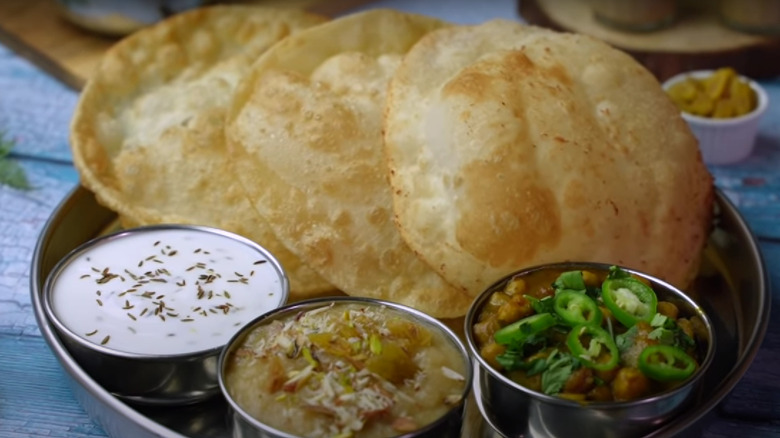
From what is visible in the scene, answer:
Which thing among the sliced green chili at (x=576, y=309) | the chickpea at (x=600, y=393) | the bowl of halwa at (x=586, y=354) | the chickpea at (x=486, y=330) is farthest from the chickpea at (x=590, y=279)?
the chickpea at (x=600, y=393)

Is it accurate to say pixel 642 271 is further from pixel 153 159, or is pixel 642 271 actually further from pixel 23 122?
pixel 23 122

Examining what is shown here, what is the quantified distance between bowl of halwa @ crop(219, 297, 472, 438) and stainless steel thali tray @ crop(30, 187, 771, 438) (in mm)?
315

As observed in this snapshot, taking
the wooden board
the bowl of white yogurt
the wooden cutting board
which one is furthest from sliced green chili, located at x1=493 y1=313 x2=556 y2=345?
the wooden cutting board

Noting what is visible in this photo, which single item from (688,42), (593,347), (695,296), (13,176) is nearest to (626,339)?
(593,347)

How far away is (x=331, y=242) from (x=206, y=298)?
0.52m

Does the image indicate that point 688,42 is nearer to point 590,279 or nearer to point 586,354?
point 590,279

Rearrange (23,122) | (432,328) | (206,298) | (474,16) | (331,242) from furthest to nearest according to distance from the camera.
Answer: (474,16) → (23,122) → (331,242) → (206,298) → (432,328)

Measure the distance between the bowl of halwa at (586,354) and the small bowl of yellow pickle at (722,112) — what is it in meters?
1.99

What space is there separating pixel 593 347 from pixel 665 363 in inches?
8.3

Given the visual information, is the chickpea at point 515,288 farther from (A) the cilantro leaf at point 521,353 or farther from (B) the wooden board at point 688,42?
(B) the wooden board at point 688,42

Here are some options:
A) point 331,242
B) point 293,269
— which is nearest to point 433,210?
point 331,242

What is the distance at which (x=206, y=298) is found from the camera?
3090 mm

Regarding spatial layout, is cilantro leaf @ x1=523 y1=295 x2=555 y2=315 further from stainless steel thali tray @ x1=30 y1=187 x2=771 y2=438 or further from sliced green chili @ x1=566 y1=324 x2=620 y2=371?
stainless steel thali tray @ x1=30 y1=187 x2=771 y2=438

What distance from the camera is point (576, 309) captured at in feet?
9.06
